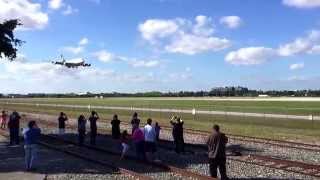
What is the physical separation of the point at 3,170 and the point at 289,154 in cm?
1131

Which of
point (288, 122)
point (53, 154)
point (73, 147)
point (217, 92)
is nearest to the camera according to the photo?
point (53, 154)

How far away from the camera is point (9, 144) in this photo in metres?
31.8

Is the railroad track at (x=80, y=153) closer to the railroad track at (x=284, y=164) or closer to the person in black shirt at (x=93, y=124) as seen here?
the person in black shirt at (x=93, y=124)

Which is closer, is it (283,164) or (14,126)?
(283,164)

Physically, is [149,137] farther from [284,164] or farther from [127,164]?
[284,164]

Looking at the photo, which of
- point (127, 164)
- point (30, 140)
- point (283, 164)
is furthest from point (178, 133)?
point (30, 140)

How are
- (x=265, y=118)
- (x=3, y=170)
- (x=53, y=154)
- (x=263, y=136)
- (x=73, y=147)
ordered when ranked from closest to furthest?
(x=3, y=170), (x=53, y=154), (x=73, y=147), (x=263, y=136), (x=265, y=118)

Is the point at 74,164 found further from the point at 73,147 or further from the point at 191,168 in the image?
the point at 73,147

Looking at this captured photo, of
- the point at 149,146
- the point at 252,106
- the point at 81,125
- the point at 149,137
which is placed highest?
the point at 252,106

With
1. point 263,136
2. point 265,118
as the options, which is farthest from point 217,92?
point 263,136

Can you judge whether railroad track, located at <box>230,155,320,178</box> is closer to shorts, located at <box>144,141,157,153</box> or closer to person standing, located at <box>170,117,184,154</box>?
person standing, located at <box>170,117,184,154</box>

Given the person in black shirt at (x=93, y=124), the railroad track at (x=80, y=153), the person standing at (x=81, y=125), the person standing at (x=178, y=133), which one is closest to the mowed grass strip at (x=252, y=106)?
the railroad track at (x=80, y=153)

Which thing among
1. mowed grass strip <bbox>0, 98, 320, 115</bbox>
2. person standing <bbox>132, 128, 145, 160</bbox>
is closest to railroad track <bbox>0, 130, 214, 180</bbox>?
person standing <bbox>132, 128, 145, 160</bbox>

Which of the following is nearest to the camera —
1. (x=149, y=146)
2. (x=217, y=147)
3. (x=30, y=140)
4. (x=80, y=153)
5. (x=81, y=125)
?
(x=217, y=147)
